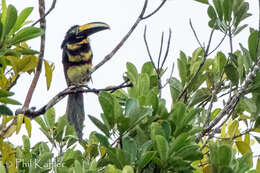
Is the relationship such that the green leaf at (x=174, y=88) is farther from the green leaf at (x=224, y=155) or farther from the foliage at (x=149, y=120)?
the green leaf at (x=224, y=155)

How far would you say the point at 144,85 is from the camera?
1.83 meters

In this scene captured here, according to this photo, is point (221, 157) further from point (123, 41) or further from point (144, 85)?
point (123, 41)

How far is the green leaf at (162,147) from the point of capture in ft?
4.82

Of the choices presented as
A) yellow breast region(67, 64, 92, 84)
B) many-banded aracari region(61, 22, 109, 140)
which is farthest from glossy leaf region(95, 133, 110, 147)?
yellow breast region(67, 64, 92, 84)

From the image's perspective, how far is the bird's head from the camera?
16.2 ft

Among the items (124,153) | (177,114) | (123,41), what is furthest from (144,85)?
(123,41)

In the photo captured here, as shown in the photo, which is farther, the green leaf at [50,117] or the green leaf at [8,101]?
the green leaf at [50,117]

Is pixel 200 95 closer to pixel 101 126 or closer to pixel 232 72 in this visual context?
pixel 232 72

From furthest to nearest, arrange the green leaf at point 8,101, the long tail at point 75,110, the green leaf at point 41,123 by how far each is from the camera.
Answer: the long tail at point 75,110, the green leaf at point 41,123, the green leaf at point 8,101

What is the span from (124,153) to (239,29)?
37.5 inches

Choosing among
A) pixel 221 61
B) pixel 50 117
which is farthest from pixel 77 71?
pixel 221 61

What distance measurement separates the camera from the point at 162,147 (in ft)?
4.89

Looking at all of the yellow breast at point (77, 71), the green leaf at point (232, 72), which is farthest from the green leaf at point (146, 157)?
the yellow breast at point (77, 71)

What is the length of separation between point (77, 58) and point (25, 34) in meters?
3.09
